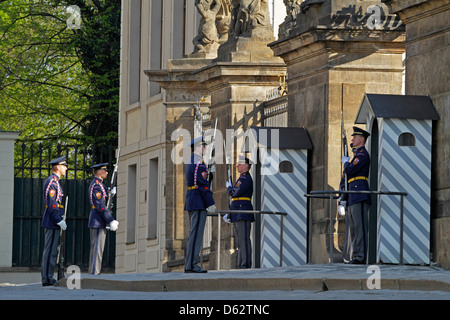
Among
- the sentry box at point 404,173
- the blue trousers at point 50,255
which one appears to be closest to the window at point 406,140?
the sentry box at point 404,173

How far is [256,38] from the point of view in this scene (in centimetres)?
2641

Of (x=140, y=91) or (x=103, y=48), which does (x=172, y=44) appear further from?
(x=103, y=48)

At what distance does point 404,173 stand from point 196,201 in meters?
2.77

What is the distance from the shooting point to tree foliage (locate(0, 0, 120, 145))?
154 ft

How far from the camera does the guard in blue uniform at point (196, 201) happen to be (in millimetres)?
20141

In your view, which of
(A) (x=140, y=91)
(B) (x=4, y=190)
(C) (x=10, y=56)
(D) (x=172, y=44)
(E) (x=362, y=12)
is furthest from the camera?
(C) (x=10, y=56)

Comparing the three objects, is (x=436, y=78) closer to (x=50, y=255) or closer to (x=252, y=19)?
(x=50, y=255)

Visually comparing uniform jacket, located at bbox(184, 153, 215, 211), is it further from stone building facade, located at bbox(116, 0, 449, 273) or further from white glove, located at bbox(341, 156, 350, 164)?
stone building facade, located at bbox(116, 0, 449, 273)

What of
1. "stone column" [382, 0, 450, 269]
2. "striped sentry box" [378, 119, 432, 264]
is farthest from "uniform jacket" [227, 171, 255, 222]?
"stone column" [382, 0, 450, 269]

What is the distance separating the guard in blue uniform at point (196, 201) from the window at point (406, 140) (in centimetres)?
259

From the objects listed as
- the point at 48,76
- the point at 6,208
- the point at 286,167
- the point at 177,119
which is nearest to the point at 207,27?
the point at 177,119

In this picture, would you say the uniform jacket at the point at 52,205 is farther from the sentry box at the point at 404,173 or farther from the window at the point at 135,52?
the window at the point at 135,52
